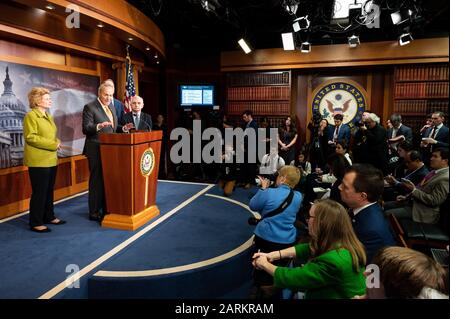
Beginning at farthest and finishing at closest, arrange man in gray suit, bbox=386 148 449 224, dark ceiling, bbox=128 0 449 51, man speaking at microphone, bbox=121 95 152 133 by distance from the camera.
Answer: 1. dark ceiling, bbox=128 0 449 51
2. man speaking at microphone, bbox=121 95 152 133
3. man in gray suit, bbox=386 148 449 224

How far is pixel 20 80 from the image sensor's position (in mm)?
3734

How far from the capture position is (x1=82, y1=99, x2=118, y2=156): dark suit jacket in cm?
329

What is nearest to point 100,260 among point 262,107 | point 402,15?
point 402,15

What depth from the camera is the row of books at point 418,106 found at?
605cm

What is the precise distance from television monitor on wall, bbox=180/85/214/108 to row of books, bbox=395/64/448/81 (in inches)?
146

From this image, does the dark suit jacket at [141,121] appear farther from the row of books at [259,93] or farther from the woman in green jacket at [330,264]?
the row of books at [259,93]

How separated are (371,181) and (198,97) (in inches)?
230

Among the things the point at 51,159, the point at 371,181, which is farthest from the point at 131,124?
the point at 371,181

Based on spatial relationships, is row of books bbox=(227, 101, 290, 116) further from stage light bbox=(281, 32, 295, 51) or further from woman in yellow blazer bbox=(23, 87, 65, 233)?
woman in yellow blazer bbox=(23, 87, 65, 233)

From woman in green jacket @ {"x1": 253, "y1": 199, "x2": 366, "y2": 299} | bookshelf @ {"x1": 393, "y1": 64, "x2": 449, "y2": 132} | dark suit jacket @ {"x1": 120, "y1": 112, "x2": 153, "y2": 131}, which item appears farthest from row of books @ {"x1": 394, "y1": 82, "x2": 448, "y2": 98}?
woman in green jacket @ {"x1": 253, "y1": 199, "x2": 366, "y2": 299}

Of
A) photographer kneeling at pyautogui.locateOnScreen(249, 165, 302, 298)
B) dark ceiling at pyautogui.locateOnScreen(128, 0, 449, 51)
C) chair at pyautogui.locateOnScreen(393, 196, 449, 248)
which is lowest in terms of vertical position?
chair at pyautogui.locateOnScreen(393, 196, 449, 248)
